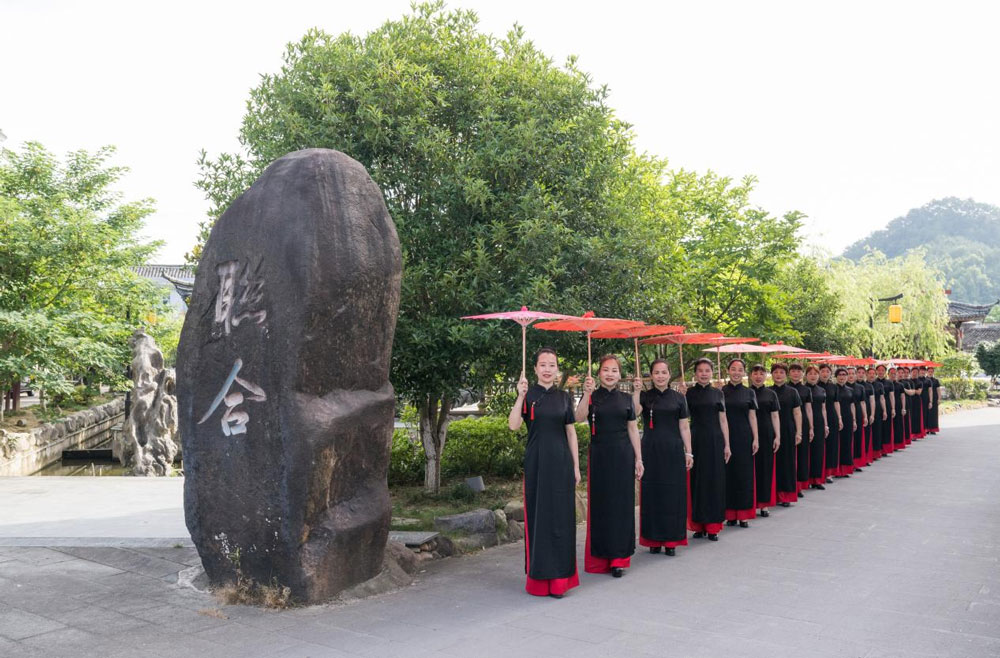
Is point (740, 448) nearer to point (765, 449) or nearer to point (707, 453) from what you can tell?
point (707, 453)

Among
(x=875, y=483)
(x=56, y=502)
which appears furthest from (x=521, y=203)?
(x=875, y=483)

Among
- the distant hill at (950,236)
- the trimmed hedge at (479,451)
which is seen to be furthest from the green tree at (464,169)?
the distant hill at (950,236)

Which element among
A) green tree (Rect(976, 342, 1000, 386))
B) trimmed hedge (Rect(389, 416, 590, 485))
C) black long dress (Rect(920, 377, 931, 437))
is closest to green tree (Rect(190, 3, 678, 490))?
trimmed hedge (Rect(389, 416, 590, 485))

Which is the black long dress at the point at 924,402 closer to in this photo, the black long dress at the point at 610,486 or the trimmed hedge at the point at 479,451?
the trimmed hedge at the point at 479,451

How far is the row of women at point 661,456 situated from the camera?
20.2 ft

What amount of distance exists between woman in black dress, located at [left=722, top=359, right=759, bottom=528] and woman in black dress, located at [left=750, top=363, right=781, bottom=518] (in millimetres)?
559

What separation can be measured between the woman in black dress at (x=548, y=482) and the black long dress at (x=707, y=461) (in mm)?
2524

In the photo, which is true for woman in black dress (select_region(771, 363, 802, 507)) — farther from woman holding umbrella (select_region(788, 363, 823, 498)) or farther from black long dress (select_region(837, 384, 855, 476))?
black long dress (select_region(837, 384, 855, 476))

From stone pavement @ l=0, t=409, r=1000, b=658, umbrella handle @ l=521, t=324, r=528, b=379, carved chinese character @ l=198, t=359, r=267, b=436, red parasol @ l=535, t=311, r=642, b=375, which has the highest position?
red parasol @ l=535, t=311, r=642, b=375

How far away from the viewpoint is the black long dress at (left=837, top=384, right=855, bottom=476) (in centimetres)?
1353

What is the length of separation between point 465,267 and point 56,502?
20.6 ft

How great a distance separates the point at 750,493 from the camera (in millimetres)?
8906

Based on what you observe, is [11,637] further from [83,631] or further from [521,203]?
[521,203]

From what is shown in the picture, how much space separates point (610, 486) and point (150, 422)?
12056 mm
